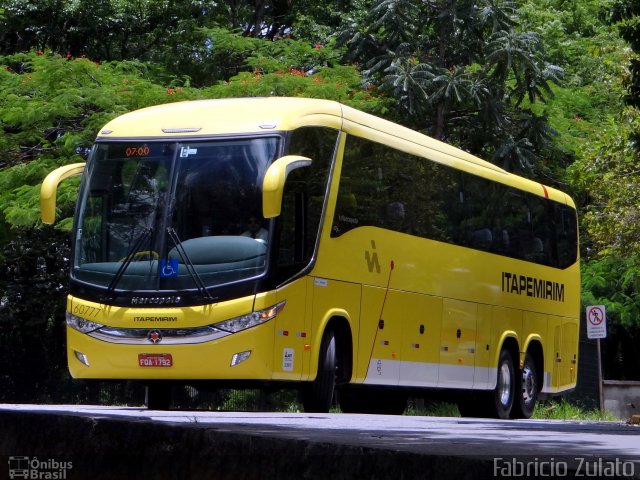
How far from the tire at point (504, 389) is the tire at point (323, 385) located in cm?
546

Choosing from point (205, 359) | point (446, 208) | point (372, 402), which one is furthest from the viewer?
point (372, 402)

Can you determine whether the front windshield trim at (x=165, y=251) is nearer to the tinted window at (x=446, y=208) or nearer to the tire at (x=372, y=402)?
the tinted window at (x=446, y=208)

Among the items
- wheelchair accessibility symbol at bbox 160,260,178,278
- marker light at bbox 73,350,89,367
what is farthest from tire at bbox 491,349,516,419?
marker light at bbox 73,350,89,367

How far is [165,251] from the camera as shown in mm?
14625

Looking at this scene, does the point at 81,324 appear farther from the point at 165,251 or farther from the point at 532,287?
the point at 532,287

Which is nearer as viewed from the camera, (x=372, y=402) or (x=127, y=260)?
(x=127, y=260)

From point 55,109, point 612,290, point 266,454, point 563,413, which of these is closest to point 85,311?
point 55,109

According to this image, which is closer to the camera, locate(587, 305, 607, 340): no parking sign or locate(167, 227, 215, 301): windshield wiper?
locate(167, 227, 215, 301): windshield wiper

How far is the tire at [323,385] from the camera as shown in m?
15.2

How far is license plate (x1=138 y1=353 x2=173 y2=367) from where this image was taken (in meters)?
14.3

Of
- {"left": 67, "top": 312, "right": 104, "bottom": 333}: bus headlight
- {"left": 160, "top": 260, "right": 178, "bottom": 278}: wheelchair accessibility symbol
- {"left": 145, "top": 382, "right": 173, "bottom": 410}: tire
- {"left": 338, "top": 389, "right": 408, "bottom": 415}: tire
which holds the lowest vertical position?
{"left": 145, "top": 382, "right": 173, "bottom": 410}: tire

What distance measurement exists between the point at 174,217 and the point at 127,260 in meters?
0.73

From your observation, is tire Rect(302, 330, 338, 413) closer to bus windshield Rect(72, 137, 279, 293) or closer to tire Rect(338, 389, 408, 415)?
bus windshield Rect(72, 137, 279, 293)

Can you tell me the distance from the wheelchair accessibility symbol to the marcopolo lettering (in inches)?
281
